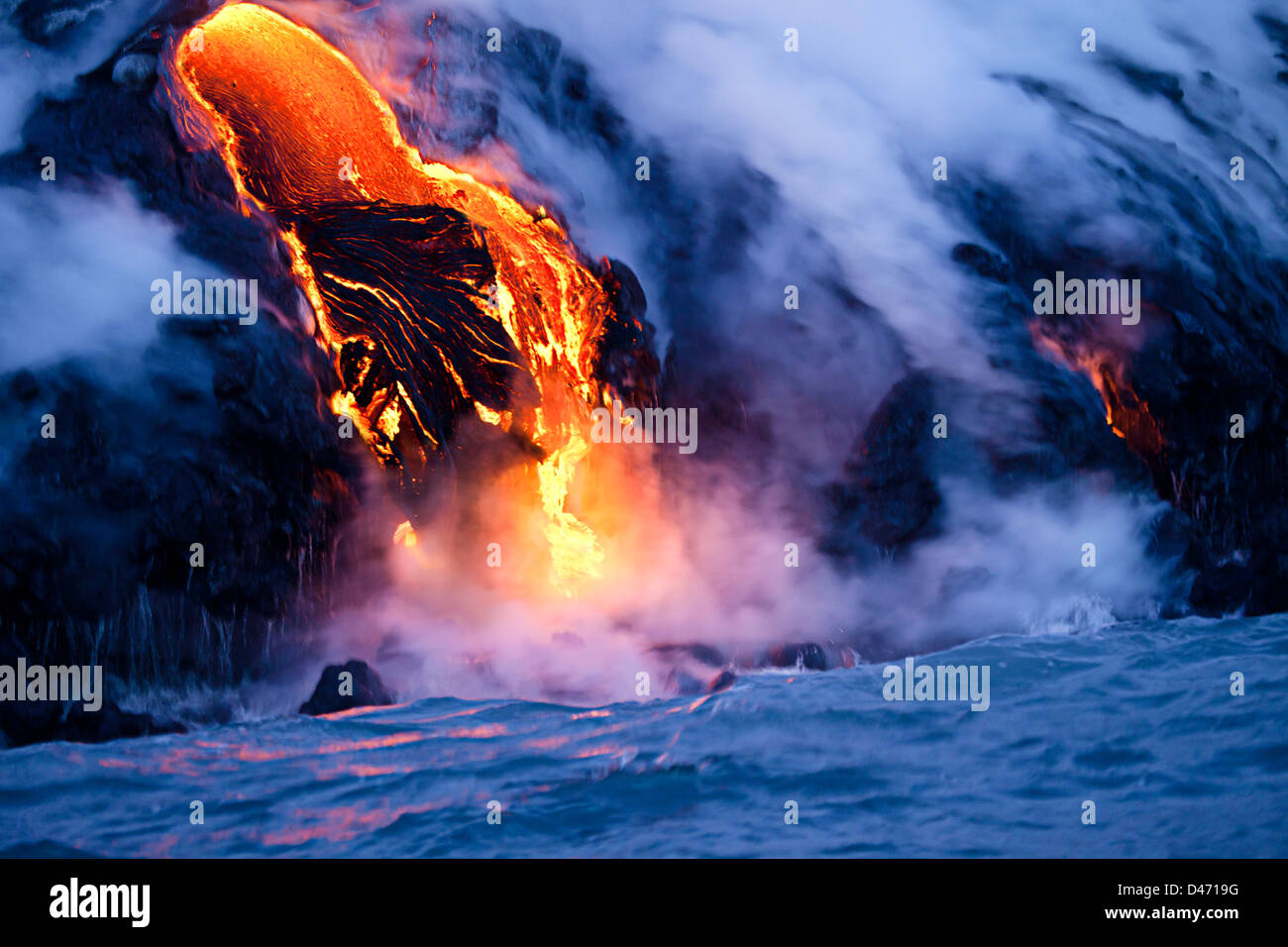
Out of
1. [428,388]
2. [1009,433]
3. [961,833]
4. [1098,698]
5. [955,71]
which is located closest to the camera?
[961,833]

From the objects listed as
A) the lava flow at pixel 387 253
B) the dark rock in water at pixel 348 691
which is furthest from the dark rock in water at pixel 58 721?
the lava flow at pixel 387 253

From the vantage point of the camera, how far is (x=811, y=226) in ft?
26.6

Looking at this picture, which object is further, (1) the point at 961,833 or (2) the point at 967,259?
(2) the point at 967,259

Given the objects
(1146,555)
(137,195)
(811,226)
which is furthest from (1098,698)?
(137,195)

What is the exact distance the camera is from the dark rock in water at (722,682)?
23.1ft

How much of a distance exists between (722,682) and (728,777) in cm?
129

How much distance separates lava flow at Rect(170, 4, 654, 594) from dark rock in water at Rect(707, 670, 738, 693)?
3.34 ft

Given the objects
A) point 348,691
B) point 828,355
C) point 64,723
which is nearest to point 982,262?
point 828,355

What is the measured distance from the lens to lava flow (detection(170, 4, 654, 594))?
23.8 ft

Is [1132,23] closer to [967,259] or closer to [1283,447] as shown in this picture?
→ [967,259]

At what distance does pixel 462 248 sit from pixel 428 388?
0.95 meters

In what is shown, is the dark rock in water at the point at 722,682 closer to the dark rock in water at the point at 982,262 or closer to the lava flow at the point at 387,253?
the lava flow at the point at 387,253

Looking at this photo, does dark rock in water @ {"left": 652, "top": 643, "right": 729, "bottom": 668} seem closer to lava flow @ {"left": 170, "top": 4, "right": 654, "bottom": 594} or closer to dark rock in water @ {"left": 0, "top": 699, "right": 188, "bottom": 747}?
lava flow @ {"left": 170, "top": 4, "right": 654, "bottom": 594}

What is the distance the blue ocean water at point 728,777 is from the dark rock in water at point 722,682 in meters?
0.09
